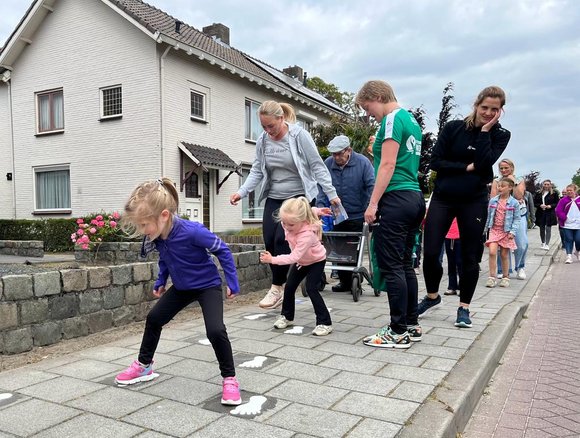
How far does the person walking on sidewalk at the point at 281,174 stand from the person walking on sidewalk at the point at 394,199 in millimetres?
1012

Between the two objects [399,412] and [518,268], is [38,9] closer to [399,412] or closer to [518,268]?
[518,268]

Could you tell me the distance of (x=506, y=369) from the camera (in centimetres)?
409

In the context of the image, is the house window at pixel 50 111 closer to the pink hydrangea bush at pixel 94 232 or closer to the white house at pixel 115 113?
the white house at pixel 115 113

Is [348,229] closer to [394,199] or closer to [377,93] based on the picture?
[394,199]

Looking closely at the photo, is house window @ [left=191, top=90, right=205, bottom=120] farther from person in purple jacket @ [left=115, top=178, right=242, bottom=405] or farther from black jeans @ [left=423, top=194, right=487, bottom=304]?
person in purple jacket @ [left=115, top=178, right=242, bottom=405]

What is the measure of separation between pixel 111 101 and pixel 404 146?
47.9ft

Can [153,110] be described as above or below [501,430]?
above

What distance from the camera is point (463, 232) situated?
181 inches

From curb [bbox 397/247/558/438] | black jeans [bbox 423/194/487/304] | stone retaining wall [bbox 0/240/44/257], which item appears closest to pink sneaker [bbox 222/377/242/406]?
curb [bbox 397/247/558/438]

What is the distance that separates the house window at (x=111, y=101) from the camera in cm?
1620

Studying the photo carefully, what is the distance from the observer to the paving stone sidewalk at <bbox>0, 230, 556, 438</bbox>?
2564 millimetres

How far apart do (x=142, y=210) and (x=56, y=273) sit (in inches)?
67.9

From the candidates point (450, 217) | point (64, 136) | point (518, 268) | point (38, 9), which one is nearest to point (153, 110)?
point (64, 136)

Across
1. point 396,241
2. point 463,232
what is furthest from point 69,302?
point 463,232
